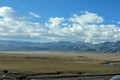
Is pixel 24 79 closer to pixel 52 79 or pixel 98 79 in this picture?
pixel 52 79

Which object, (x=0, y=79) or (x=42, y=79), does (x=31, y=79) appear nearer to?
(x=42, y=79)

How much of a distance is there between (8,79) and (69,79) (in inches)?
637

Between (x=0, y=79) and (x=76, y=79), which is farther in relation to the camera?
(x=76, y=79)

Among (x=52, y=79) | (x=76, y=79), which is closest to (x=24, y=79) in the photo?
(x=52, y=79)

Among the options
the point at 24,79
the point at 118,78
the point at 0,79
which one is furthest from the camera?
the point at 24,79

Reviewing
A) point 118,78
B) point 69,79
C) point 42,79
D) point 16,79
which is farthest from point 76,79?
point 118,78

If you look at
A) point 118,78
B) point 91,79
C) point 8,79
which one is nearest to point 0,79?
point 8,79

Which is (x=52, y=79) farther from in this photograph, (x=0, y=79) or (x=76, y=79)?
(x=0, y=79)

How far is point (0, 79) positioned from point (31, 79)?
10098 mm

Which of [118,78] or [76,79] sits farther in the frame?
[76,79]

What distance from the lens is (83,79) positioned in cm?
7650

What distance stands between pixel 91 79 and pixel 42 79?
12.6m

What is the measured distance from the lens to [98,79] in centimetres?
7550

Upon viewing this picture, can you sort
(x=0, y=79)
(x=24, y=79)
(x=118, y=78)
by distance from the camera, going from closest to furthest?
(x=118, y=78)
(x=0, y=79)
(x=24, y=79)
